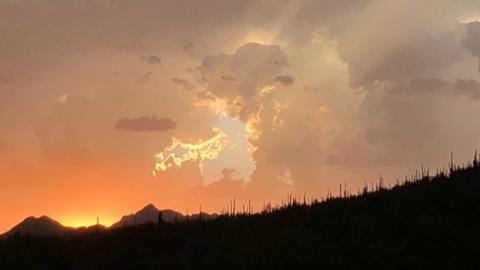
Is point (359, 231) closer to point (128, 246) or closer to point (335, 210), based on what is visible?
point (335, 210)

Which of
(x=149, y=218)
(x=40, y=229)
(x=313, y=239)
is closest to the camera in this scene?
(x=313, y=239)

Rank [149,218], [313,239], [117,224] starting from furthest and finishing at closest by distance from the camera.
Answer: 1. [117,224]
2. [149,218]
3. [313,239]

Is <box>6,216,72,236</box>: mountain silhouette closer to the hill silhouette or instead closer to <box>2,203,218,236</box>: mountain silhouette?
<box>2,203,218,236</box>: mountain silhouette

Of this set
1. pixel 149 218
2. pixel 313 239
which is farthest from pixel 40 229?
pixel 313 239

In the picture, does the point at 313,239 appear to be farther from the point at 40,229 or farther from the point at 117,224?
the point at 40,229

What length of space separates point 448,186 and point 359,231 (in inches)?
249

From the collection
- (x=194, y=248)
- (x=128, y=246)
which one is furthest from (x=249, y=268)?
(x=128, y=246)

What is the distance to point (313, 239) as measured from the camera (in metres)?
32.5

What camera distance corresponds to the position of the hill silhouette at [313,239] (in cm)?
3030

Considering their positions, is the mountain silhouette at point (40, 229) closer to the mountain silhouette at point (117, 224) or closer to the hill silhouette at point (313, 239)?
the mountain silhouette at point (117, 224)

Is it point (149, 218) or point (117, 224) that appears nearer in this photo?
point (149, 218)

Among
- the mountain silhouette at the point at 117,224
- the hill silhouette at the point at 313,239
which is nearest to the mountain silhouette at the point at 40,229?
the mountain silhouette at the point at 117,224

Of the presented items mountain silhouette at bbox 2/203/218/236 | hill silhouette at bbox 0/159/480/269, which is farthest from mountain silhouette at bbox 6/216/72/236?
hill silhouette at bbox 0/159/480/269

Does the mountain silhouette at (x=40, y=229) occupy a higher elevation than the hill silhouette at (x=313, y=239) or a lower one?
higher
